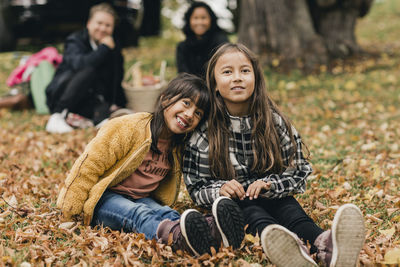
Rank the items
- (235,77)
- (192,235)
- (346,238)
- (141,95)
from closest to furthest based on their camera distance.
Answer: (346,238)
(192,235)
(235,77)
(141,95)

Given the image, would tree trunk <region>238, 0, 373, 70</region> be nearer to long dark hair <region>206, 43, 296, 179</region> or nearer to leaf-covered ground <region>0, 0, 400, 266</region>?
leaf-covered ground <region>0, 0, 400, 266</region>

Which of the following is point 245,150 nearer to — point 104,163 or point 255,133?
point 255,133

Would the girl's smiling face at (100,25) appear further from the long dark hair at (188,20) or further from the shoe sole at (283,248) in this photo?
the shoe sole at (283,248)

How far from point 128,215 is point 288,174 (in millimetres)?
962

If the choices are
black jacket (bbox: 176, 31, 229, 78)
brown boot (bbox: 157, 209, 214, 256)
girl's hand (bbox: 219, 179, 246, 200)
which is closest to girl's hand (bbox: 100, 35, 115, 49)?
black jacket (bbox: 176, 31, 229, 78)

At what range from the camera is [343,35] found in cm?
863

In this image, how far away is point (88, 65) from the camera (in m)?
5.05

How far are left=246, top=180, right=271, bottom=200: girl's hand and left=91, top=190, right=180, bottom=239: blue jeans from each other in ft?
1.45

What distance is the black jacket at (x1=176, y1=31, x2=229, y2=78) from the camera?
496 centimetres

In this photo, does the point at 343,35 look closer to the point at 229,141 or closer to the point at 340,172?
the point at 340,172

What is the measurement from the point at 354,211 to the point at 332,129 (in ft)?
10.6

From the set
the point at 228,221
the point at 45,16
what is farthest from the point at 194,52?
the point at 45,16

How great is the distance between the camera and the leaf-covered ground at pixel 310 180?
2121 millimetres

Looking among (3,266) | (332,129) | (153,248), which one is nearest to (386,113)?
(332,129)
